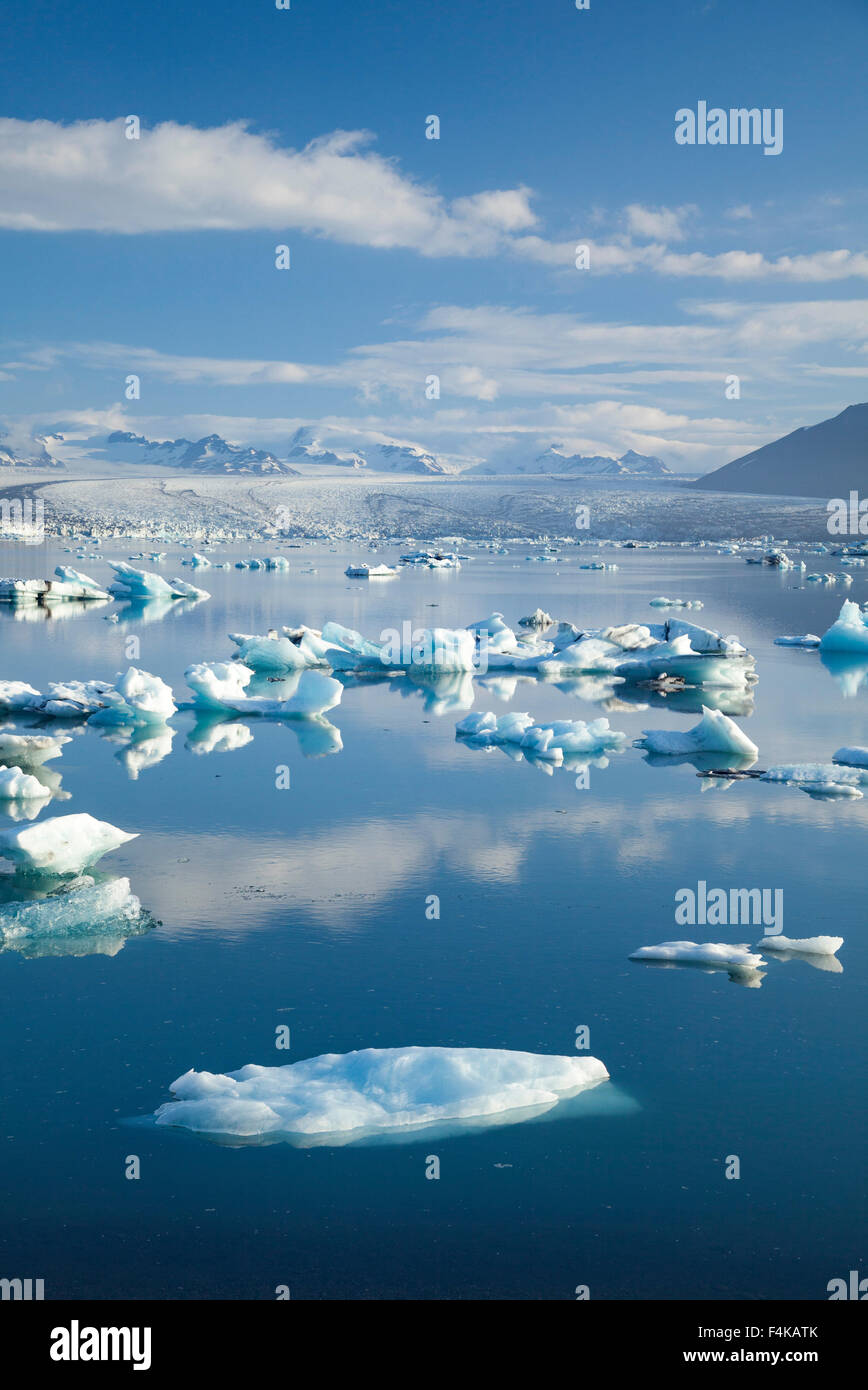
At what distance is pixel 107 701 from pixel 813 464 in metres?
133

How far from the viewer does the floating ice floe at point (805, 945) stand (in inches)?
208

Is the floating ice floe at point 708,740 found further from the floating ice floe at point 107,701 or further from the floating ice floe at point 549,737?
the floating ice floe at point 107,701

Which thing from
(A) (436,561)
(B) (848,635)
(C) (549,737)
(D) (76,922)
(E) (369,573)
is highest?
(A) (436,561)

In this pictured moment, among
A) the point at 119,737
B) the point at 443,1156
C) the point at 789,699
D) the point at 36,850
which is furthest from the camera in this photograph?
the point at 789,699

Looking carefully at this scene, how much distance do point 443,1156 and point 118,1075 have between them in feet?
4.12

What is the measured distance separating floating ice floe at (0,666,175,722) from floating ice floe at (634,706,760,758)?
454 centimetres

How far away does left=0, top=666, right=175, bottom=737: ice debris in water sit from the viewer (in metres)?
10.9

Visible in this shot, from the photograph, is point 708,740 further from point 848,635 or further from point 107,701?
point 848,635

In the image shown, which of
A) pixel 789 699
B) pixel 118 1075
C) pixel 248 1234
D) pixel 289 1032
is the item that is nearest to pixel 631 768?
pixel 789 699

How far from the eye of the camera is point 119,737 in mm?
10477

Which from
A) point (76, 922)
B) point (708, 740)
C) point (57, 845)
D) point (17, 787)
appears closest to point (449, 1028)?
point (76, 922)

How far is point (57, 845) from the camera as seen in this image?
615 centimetres

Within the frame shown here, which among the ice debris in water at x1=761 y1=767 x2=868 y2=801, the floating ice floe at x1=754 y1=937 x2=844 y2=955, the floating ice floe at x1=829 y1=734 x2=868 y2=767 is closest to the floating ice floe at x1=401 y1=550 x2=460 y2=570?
the floating ice floe at x1=829 y1=734 x2=868 y2=767
